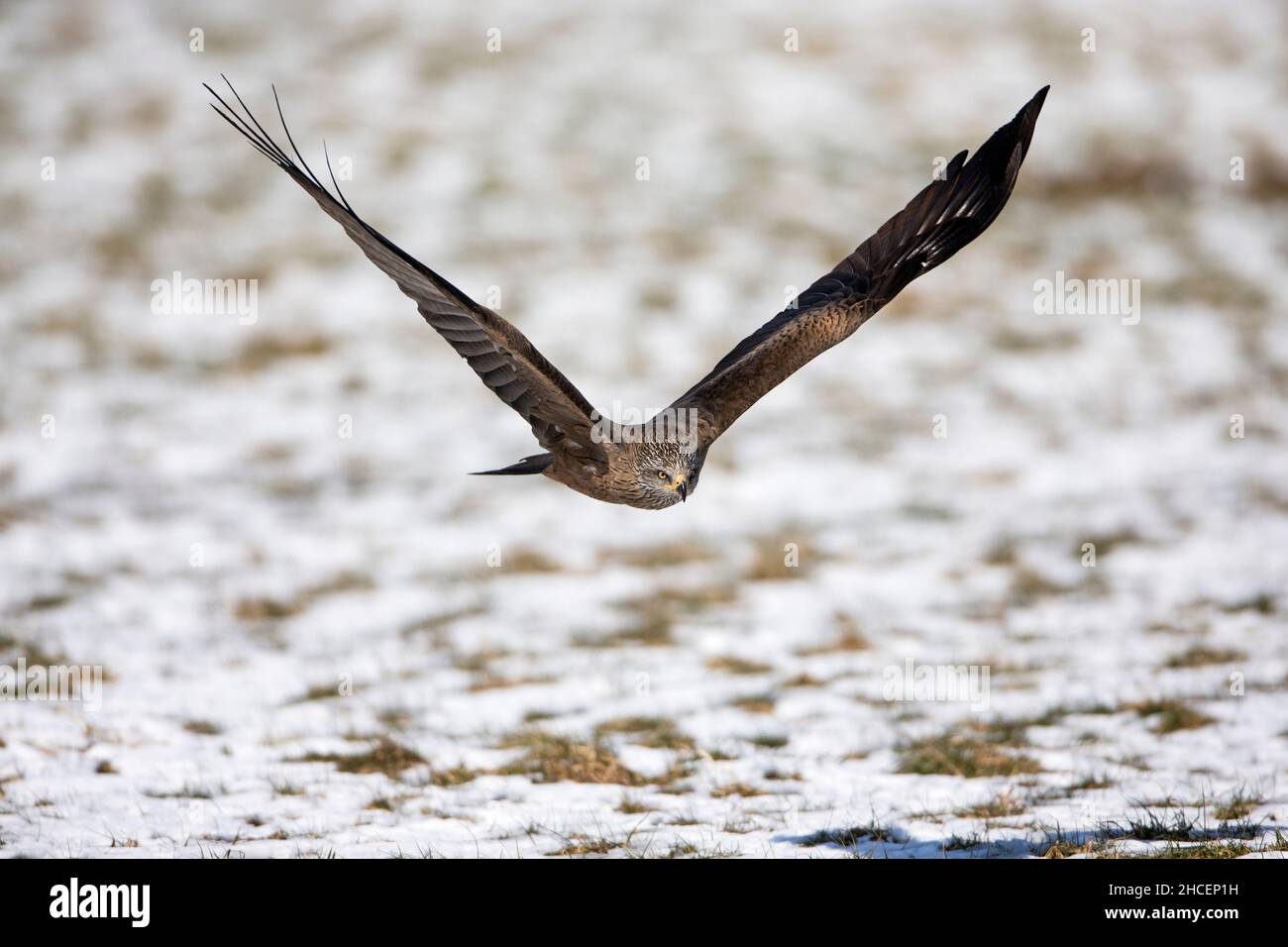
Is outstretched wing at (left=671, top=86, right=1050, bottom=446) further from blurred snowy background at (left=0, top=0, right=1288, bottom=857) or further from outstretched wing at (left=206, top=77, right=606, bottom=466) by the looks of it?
blurred snowy background at (left=0, top=0, right=1288, bottom=857)

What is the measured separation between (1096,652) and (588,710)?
3.76 m

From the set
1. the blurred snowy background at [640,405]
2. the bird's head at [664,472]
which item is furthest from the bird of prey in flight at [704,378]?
the blurred snowy background at [640,405]

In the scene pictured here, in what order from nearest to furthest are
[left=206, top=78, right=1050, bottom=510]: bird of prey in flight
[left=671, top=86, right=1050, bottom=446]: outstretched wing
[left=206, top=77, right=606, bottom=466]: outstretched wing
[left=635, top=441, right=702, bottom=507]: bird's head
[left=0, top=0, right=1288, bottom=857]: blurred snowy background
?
[left=206, top=77, right=606, bottom=466]: outstretched wing, [left=206, top=78, right=1050, bottom=510]: bird of prey in flight, [left=635, top=441, right=702, bottom=507]: bird's head, [left=671, top=86, right=1050, bottom=446]: outstretched wing, [left=0, top=0, right=1288, bottom=857]: blurred snowy background

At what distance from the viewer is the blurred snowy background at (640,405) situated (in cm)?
635

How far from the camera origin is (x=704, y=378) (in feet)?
19.1

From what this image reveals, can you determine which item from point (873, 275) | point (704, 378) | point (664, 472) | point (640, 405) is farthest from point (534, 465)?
point (640, 405)

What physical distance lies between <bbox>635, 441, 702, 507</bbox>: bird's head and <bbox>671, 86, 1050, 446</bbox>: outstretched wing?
0.28 meters

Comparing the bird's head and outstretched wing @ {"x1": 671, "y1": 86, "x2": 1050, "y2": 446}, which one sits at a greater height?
outstretched wing @ {"x1": 671, "y1": 86, "x2": 1050, "y2": 446}

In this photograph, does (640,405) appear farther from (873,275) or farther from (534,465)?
Result: (534,465)

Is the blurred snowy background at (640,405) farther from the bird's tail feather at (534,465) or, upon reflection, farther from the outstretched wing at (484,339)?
the outstretched wing at (484,339)

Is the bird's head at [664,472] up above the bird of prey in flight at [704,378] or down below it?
below

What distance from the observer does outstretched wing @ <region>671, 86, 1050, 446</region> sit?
5.73 meters

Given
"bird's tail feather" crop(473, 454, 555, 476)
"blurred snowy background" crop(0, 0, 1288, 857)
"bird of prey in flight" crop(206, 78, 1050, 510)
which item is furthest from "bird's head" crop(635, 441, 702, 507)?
"blurred snowy background" crop(0, 0, 1288, 857)

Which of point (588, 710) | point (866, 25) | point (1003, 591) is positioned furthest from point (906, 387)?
point (866, 25)
